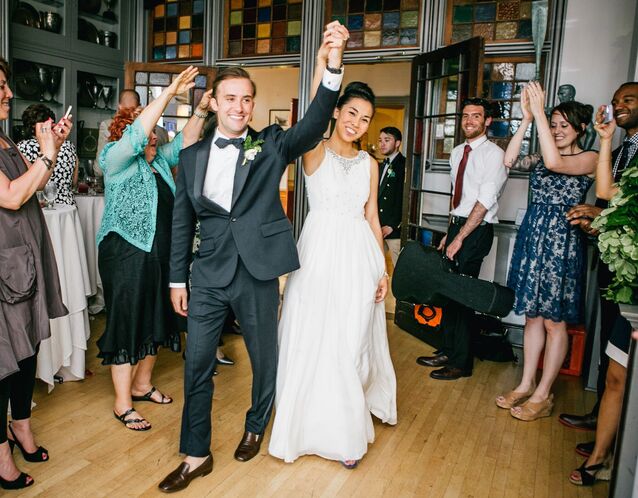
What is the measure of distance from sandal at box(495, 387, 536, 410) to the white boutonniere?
2119mm

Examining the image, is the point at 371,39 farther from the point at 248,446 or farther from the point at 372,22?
the point at 248,446

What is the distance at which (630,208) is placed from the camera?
1872mm

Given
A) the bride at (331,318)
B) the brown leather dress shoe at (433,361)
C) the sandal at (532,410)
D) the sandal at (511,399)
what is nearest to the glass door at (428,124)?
the brown leather dress shoe at (433,361)

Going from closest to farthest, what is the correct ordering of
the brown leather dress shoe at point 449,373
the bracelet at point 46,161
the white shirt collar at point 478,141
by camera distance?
1. the bracelet at point 46,161
2. the brown leather dress shoe at point 449,373
3. the white shirt collar at point 478,141

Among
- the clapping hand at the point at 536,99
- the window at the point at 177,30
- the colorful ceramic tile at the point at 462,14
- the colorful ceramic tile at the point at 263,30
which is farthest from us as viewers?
the window at the point at 177,30

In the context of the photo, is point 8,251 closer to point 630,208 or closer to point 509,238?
point 630,208

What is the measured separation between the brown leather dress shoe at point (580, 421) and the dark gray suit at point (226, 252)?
1.84 meters

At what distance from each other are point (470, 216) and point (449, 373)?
1057mm

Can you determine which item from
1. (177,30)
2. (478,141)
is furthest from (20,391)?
(177,30)

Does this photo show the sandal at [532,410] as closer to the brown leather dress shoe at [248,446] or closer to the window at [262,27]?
the brown leather dress shoe at [248,446]

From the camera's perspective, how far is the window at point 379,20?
16.4 feet

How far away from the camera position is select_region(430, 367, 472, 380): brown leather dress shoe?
3674 millimetres

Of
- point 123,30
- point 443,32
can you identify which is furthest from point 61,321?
point 123,30

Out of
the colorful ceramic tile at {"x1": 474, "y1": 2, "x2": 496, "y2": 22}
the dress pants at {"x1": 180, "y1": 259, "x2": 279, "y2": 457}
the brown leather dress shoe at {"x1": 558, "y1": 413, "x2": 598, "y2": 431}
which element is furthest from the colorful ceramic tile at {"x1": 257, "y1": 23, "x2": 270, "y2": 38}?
the brown leather dress shoe at {"x1": 558, "y1": 413, "x2": 598, "y2": 431}
